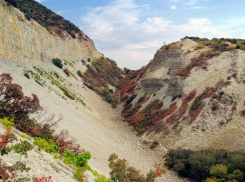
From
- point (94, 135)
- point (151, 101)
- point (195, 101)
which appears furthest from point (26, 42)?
point (195, 101)

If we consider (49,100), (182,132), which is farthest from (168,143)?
(49,100)

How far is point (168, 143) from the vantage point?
24484 millimetres

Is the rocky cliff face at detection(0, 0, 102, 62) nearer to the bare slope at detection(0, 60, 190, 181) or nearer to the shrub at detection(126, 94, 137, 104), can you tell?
the bare slope at detection(0, 60, 190, 181)

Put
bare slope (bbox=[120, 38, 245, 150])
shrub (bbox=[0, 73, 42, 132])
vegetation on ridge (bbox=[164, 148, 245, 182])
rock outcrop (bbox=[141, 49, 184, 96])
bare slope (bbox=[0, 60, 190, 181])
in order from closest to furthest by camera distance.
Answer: shrub (bbox=[0, 73, 42, 132])
vegetation on ridge (bbox=[164, 148, 245, 182])
bare slope (bbox=[0, 60, 190, 181])
bare slope (bbox=[120, 38, 245, 150])
rock outcrop (bbox=[141, 49, 184, 96])

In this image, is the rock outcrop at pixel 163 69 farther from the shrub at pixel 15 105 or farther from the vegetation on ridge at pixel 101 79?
the shrub at pixel 15 105

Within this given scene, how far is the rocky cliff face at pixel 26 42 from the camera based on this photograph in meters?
28.7

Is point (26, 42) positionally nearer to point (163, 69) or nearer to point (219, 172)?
point (163, 69)

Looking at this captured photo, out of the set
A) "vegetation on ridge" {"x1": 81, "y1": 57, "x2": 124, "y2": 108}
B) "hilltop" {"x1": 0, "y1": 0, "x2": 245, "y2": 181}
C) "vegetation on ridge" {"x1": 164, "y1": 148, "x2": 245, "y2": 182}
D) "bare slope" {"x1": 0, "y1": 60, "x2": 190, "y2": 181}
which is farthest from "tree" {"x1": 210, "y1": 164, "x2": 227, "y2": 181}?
"vegetation on ridge" {"x1": 81, "y1": 57, "x2": 124, "y2": 108}

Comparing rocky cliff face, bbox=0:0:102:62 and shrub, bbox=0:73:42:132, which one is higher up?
rocky cliff face, bbox=0:0:102:62

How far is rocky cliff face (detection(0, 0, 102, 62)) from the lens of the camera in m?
28.7

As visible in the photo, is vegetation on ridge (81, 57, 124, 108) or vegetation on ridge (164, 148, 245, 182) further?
vegetation on ridge (81, 57, 124, 108)

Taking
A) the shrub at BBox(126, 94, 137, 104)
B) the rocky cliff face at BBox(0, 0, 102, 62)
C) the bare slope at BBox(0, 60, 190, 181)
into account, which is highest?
the rocky cliff face at BBox(0, 0, 102, 62)

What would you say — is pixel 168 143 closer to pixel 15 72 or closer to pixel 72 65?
pixel 15 72

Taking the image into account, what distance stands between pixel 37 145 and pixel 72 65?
44.5 m
